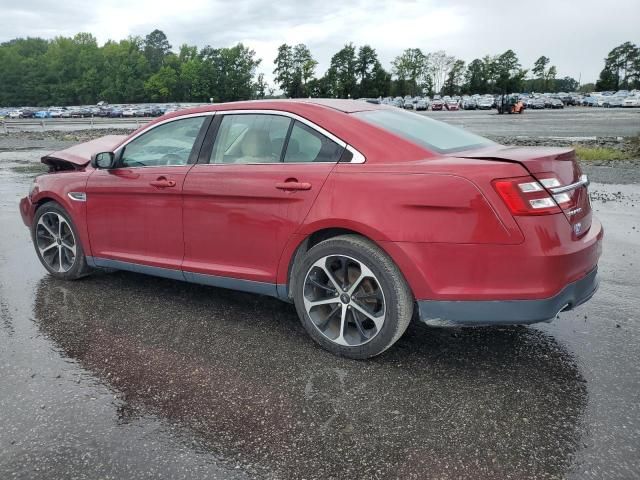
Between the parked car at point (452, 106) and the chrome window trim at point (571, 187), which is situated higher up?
the chrome window trim at point (571, 187)

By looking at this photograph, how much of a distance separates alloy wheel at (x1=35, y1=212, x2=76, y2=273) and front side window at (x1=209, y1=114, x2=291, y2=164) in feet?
6.26

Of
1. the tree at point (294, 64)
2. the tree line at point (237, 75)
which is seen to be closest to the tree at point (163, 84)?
the tree line at point (237, 75)

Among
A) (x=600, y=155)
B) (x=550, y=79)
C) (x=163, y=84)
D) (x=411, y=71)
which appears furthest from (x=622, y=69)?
(x=600, y=155)

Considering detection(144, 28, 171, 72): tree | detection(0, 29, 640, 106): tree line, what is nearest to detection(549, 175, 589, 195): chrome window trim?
detection(0, 29, 640, 106): tree line

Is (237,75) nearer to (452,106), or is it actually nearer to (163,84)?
(163,84)

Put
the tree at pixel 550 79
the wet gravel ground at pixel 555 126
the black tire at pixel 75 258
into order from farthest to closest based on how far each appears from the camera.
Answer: the tree at pixel 550 79 < the wet gravel ground at pixel 555 126 < the black tire at pixel 75 258

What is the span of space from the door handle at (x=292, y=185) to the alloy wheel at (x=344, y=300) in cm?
47

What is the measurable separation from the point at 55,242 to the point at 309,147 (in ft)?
9.65

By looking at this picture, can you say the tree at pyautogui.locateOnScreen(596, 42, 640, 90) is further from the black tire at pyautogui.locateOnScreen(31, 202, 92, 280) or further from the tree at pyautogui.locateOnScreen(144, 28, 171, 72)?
the black tire at pyautogui.locateOnScreen(31, 202, 92, 280)

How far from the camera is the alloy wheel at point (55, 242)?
521cm

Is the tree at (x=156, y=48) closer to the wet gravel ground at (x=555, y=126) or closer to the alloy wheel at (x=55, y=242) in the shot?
the wet gravel ground at (x=555, y=126)

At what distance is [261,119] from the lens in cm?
406

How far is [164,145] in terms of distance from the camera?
4.57 metres

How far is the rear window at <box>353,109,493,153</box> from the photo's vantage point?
3664 millimetres
